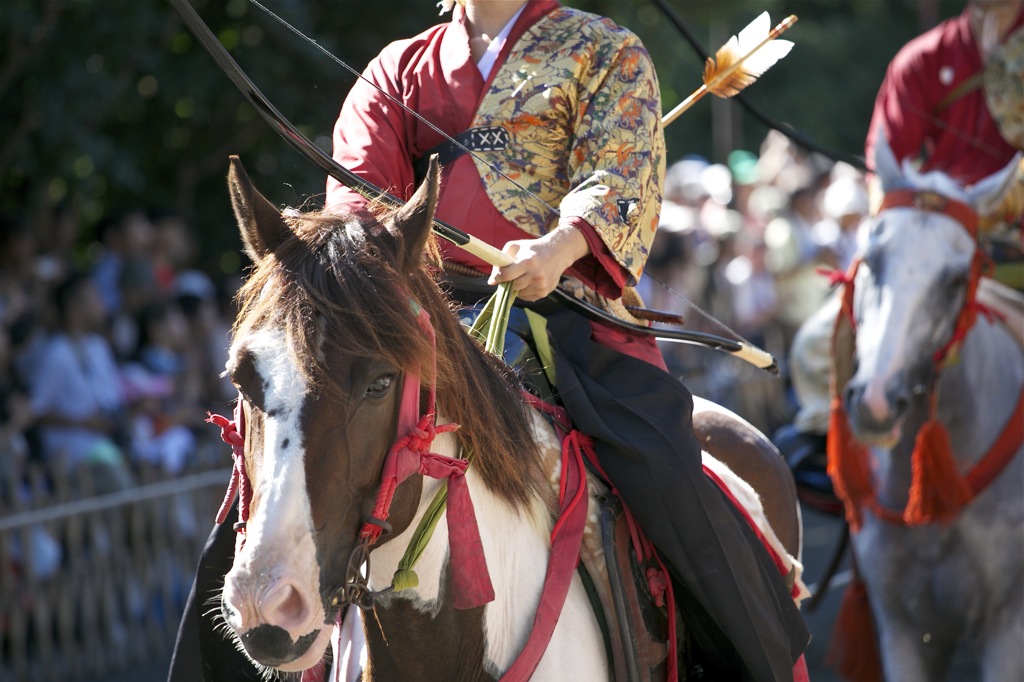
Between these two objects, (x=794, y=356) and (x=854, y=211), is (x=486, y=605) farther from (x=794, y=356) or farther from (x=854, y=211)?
(x=854, y=211)

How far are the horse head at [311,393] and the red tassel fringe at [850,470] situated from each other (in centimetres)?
313

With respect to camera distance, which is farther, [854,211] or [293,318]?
[854,211]

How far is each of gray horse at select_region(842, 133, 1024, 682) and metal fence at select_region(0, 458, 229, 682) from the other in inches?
172

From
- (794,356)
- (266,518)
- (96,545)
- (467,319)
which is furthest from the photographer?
(96,545)

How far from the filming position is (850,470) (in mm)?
5414

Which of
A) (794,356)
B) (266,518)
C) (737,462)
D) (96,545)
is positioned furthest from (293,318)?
(96,545)

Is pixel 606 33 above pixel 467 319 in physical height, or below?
above

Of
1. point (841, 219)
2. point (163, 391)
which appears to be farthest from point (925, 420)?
point (841, 219)

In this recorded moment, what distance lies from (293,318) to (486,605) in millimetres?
784

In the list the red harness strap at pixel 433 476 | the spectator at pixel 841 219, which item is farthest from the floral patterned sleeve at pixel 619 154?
the spectator at pixel 841 219

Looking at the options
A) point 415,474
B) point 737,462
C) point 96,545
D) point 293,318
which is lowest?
point 96,545

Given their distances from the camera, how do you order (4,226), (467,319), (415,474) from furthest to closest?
1. (4,226)
2. (467,319)
3. (415,474)

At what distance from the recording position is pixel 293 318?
2.49 metres

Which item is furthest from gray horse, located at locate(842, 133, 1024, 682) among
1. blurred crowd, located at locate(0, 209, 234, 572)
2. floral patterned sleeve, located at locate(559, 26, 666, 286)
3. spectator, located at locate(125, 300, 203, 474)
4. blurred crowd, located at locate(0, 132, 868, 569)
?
spectator, located at locate(125, 300, 203, 474)
